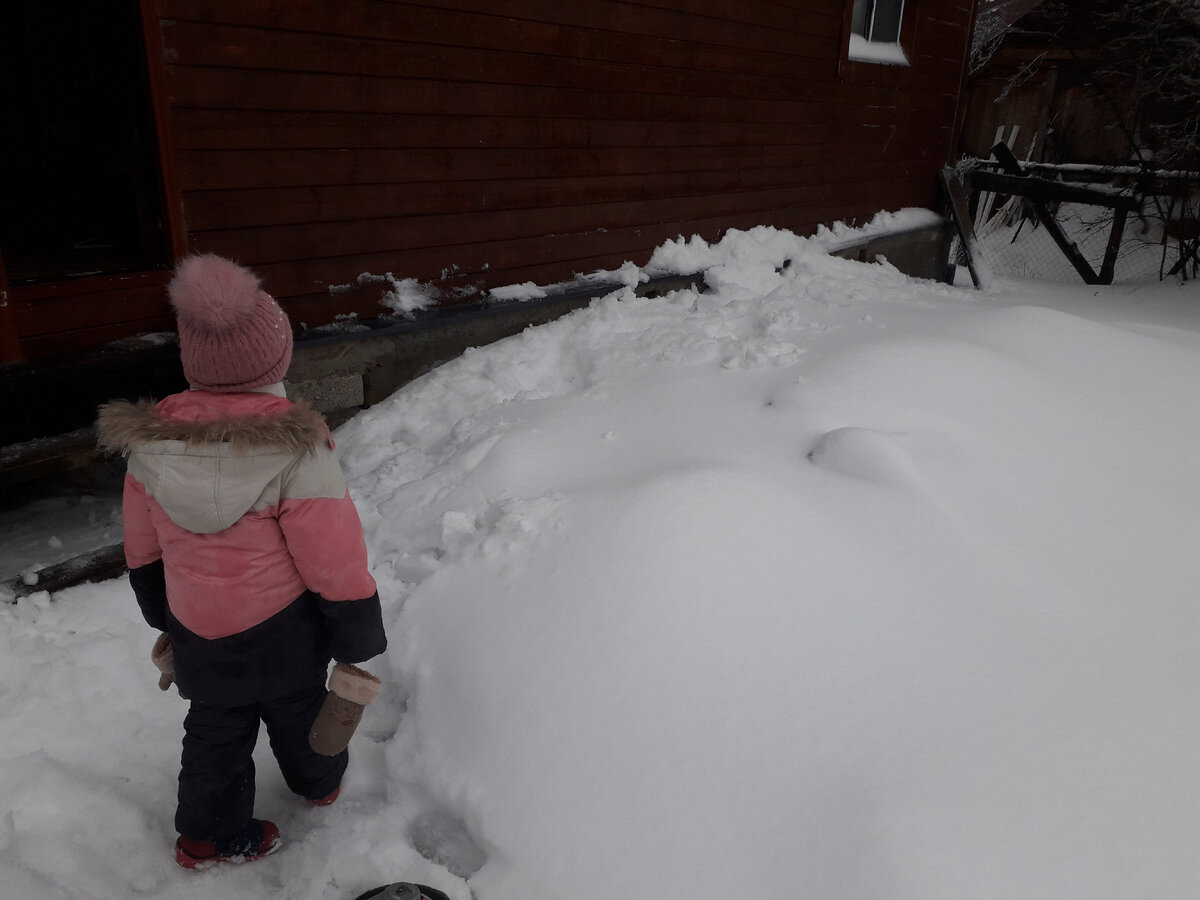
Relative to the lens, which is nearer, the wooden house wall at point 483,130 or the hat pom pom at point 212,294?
the hat pom pom at point 212,294

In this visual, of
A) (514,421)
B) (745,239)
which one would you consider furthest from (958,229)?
(514,421)

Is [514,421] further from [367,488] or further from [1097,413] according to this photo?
[1097,413]

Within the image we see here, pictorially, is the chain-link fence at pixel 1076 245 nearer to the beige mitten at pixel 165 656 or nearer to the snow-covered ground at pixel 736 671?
the snow-covered ground at pixel 736 671

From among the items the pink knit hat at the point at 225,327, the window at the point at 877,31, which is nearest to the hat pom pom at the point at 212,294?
the pink knit hat at the point at 225,327

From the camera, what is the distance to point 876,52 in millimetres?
7727

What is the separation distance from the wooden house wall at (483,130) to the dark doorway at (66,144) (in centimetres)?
78

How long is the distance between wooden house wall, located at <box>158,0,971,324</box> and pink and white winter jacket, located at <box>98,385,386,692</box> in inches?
81.5

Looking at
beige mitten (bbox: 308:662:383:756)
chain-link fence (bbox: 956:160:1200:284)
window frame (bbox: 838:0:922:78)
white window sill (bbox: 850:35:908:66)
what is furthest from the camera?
chain-link fence (bbox: 956:160:1200:284)

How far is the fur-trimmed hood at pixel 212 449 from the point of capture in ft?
5.58

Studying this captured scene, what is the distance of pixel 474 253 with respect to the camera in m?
4.64

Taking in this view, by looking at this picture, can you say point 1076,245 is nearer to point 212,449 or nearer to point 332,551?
point 332,551

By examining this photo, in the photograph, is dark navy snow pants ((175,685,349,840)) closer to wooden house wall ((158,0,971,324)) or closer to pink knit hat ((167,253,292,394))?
pink knit hat ((167,253,292,394))

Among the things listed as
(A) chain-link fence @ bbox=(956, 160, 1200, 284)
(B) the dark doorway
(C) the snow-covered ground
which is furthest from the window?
(B) the dark doorway

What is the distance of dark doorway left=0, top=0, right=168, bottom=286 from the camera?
433 cm
